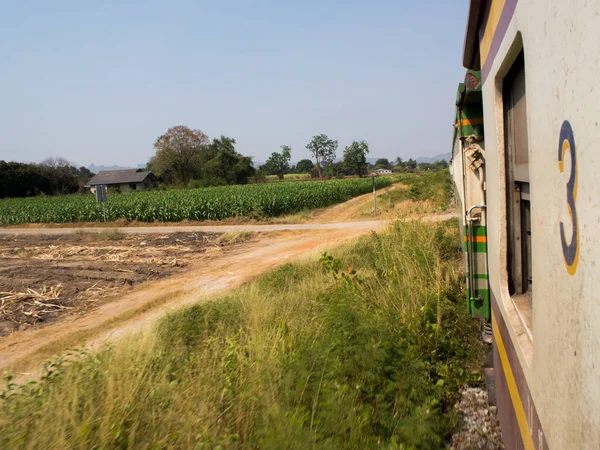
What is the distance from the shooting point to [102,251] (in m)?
17.2

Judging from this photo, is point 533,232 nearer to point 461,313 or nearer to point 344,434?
point 344,434

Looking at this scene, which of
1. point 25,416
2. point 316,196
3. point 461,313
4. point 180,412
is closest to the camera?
point 25,416

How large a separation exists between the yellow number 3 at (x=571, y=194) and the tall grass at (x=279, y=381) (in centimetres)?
203

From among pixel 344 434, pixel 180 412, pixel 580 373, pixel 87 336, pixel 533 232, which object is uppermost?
pixel 533 232

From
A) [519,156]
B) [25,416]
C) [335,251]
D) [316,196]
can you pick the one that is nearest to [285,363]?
[25,416]

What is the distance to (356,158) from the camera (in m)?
88.4

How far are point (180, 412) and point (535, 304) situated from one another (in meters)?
2.31

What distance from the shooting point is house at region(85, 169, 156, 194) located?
72625mm

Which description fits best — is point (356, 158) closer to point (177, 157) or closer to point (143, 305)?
point (177, 157)

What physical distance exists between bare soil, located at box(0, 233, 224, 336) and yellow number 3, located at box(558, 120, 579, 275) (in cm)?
909

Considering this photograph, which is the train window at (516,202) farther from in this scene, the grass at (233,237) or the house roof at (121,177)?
the house roof at (121,177)

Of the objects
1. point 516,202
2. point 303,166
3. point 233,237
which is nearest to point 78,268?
point 233,237

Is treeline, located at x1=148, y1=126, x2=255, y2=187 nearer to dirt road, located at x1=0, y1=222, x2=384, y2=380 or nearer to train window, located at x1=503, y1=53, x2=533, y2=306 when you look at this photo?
dirt road, located at x1=0, y1=222, x2=384, y2=380

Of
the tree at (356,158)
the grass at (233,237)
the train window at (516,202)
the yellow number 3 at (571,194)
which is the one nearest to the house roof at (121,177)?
the tree at (356,158)
